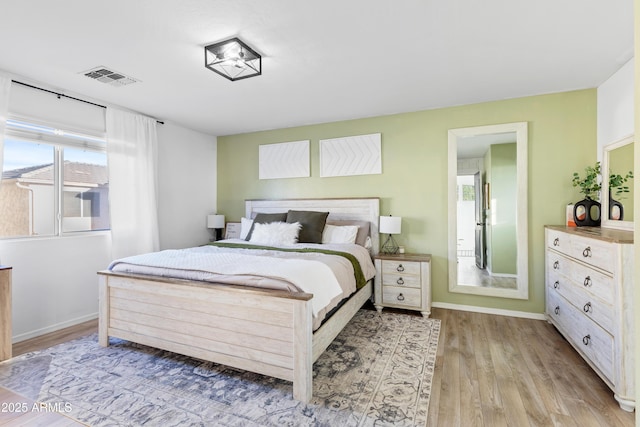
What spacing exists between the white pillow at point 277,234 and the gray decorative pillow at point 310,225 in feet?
0.24

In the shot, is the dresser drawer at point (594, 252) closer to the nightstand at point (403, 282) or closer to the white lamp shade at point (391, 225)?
the nightstand at point (403, 282)

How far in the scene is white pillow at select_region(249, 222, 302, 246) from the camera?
3455 mm

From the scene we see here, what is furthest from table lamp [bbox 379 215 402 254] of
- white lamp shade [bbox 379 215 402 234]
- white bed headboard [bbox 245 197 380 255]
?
white bed headboard [bbox 245 197 380 255]

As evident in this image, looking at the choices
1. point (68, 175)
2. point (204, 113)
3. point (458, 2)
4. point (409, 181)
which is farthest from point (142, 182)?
point (458, 2)

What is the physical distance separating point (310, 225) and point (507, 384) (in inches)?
92.8

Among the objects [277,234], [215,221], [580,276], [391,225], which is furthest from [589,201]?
[215,221]

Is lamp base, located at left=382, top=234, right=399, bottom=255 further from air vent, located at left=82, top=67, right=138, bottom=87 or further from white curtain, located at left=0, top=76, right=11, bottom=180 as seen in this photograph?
white curtain, located at left=0, top=76, right=11, bottom=180

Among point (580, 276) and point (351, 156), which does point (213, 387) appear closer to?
point (580, 276)

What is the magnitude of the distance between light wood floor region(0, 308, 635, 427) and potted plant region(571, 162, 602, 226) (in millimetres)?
1115

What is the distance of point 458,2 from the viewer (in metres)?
1.73

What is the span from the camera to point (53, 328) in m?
2.90

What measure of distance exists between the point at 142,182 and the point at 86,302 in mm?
1482

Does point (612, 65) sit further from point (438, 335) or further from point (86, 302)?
point (86, 302)

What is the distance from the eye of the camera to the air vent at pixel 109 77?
2.55 m
